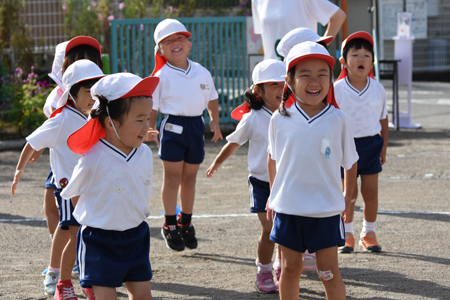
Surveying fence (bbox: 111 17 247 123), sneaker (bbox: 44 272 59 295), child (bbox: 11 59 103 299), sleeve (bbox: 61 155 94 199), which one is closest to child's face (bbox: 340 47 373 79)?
child (bbox: 11 59 103 299)

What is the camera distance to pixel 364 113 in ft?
17.1

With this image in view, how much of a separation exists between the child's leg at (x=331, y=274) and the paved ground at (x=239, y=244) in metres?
0.72

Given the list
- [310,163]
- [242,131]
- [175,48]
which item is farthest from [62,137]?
[310,163]

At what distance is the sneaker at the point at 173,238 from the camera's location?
5.27m

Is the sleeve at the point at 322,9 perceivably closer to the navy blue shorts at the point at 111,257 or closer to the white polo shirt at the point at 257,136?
the white polo shirt at the point at 257,136

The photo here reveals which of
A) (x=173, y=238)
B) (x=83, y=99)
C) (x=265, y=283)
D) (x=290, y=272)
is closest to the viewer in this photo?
(x=290, y=272)

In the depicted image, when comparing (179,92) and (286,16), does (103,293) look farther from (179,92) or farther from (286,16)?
(286,16)

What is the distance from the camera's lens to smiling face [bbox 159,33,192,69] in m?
5.40

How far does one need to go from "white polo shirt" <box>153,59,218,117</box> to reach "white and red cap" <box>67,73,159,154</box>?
76.0 inches

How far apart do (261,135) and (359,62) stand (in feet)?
3.98

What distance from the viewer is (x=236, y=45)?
1203 centimetres

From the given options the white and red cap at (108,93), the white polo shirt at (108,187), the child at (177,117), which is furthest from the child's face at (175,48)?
the white polo shirt at (108,187)

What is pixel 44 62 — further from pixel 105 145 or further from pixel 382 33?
pixel 105 145

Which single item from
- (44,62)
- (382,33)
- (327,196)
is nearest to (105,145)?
(327,196)
